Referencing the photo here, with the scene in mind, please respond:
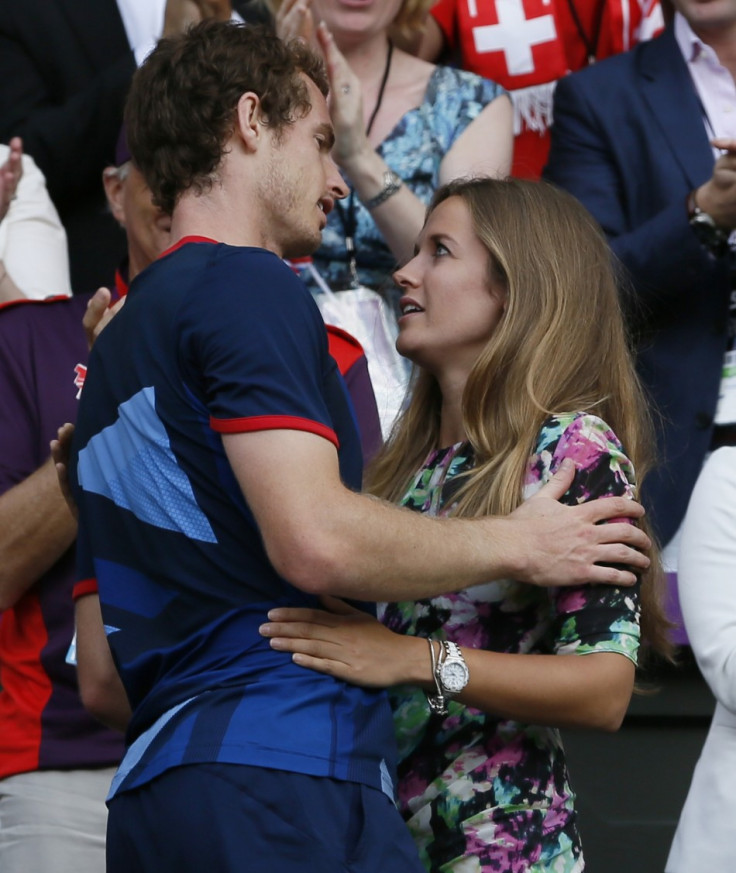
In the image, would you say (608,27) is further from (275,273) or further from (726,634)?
(275,273)

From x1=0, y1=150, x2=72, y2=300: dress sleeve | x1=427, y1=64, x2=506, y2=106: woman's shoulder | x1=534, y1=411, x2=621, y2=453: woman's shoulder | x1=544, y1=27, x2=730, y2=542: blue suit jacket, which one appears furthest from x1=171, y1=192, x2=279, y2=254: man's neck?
x1=427, y1=64, x2=506, y2=106: woman's shoulder

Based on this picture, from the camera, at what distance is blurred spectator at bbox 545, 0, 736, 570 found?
11.4 feet

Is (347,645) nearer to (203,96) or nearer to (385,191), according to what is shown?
(203,96)

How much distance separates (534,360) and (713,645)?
2.04ft

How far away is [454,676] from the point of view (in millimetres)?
2039

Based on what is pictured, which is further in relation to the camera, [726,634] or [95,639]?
[726,634]

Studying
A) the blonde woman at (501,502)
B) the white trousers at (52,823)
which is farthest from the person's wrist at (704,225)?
the white trousers at (52,823)

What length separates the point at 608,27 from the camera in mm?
4355

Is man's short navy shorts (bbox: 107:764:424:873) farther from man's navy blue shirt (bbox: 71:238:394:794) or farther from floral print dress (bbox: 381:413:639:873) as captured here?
floral print dress (bbox: 381:413:639:873)

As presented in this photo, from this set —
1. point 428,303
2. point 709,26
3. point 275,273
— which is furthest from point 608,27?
point 275,273

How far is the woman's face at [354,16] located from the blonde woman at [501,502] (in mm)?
1438

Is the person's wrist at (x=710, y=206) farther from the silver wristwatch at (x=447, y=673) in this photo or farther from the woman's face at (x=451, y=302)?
the silver wristwatch at (x=447, y=673)

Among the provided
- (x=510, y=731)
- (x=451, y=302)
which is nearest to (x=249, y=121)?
(x=451, y=302)

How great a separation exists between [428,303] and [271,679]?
0.90 m
